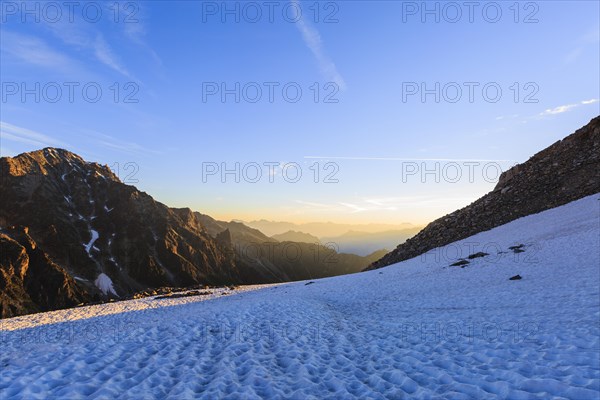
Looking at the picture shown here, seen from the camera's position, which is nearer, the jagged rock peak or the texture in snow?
the texture in snow

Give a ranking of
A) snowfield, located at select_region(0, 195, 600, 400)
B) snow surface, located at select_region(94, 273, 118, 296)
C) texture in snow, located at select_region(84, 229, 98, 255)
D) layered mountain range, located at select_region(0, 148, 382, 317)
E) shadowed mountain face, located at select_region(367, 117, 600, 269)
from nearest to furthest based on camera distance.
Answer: snowfield, located at select_region(0, 195, 600, 400) → shadowed mountain face, located at select_region(367, 117, 600, 269) → layered mountain range, located at select_region(0, 148, 382, 317) → snow surface, located at select_region(94, 273, 118, 296) → texture in snow, located at select_region(84, 229, 98, 255)

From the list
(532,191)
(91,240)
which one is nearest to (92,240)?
(91,240)

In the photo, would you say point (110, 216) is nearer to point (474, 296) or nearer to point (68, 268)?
point (68, 268)

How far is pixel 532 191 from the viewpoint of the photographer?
48.0m

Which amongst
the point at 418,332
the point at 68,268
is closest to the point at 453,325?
the point at 418,332

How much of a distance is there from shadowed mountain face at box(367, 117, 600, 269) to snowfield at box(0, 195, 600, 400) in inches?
1000

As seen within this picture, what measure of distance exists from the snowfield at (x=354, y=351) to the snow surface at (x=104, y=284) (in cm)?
12556

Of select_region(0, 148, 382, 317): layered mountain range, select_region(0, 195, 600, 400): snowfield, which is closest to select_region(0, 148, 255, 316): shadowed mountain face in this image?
select_region(0, 148, 382, 317): layered mountain range

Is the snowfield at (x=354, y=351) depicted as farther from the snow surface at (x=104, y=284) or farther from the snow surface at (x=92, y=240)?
the snow surface at (x=92, y=240)

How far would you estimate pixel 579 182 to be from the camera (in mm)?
43812

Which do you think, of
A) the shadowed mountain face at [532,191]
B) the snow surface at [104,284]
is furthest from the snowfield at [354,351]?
the snow surface at [104,284]

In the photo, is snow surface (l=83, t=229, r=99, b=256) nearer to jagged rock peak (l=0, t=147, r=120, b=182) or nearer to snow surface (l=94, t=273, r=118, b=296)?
snow surface (l=94, t=273, r=118, b=296)

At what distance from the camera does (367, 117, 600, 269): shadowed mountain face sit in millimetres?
44188

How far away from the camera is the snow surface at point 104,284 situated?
131500 mm
